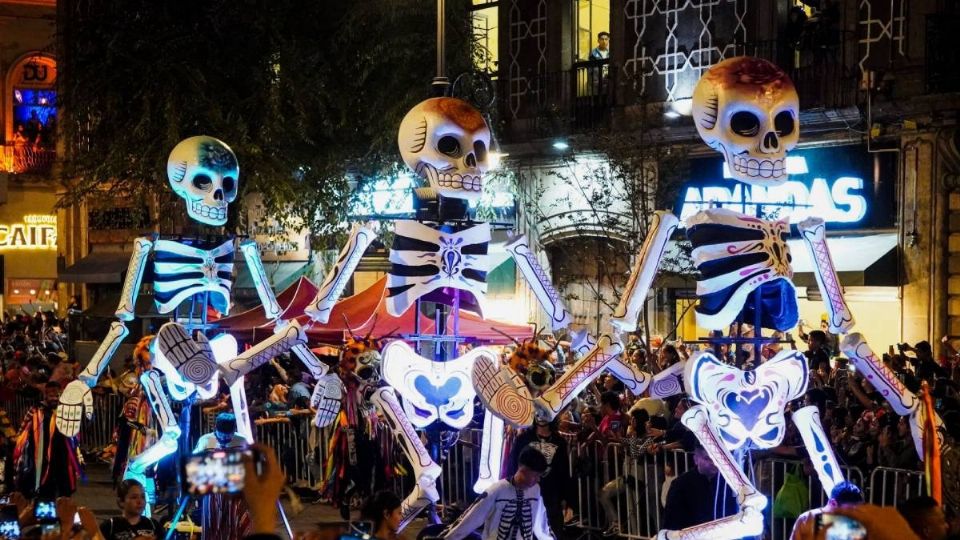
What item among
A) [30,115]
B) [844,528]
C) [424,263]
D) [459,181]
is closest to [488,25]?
[459,181]

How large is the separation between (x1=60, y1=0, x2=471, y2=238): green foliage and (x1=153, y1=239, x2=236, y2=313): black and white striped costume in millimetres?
9308

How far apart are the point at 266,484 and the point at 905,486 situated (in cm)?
686

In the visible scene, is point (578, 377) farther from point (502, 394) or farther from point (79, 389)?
point (79, 389)

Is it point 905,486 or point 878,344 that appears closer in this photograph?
point 905,486

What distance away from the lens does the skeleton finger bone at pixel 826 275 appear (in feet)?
26.9

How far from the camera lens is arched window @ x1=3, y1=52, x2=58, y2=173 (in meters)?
37.7

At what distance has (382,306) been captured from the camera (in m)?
16.0

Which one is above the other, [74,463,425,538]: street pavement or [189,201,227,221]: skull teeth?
[189,201,227,221]: skull teeth

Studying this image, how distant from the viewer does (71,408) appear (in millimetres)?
10141

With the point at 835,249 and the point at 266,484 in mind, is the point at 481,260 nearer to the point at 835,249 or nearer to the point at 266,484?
the point at 266,484

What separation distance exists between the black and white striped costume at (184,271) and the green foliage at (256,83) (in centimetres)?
931

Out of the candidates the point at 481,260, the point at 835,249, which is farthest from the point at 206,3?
the point at 481,260

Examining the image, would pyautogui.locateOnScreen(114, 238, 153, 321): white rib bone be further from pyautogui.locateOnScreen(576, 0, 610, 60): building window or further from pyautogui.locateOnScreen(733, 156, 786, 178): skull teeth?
pyautogui.locateOnScreen(576, 0, 610, 60): building window

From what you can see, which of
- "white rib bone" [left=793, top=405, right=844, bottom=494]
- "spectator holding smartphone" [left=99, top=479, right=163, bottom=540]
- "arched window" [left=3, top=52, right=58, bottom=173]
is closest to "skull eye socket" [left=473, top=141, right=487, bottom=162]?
"white rib bone" [left=793, top=405, right=844, bottom=494]
